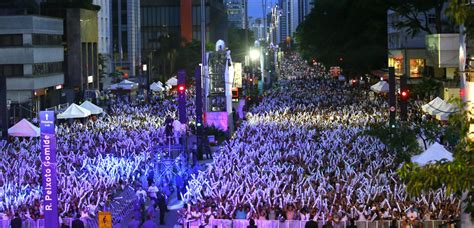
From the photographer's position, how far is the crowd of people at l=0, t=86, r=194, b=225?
23.4 metres

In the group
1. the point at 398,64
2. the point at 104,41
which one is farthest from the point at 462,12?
the point at 104,41

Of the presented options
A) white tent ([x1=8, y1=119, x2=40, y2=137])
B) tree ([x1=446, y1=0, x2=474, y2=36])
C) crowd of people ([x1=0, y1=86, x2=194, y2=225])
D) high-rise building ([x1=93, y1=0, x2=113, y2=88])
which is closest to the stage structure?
crowd of people ([x1=0, y1=86, x2=194, y2=225])

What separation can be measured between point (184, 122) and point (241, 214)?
90.2ft

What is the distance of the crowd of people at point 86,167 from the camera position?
23.4 metres

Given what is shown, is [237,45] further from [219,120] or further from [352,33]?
[219,120]

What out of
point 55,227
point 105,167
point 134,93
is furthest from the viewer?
point 134,93

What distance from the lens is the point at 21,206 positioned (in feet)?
76.1

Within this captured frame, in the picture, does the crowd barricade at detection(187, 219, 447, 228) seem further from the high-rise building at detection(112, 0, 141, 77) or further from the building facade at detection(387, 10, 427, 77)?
the high-rise building at detection(112, 0, 141, 77)

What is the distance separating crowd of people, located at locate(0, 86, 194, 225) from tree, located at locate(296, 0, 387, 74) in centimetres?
4088

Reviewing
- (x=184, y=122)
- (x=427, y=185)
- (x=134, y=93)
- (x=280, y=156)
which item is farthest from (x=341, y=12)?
(x=427, y=185)

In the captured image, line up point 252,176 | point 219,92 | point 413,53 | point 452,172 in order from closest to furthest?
A: point 452,172 < point 252,176 < point 219,92 < point 413,53

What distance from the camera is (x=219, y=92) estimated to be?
5381 cm

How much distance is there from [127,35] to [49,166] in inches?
4423

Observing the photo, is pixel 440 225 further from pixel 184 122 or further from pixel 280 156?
pixel 184 122
